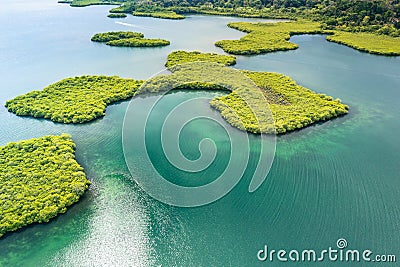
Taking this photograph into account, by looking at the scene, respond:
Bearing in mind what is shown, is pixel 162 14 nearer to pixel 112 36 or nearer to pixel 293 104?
pixel 112 36

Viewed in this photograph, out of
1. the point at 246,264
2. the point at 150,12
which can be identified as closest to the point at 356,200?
the point at 246,264

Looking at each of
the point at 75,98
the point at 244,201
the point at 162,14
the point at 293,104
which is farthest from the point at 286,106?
the point at 162,14

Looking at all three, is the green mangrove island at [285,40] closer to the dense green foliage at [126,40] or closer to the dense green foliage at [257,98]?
the dense green foliage at [126,40]

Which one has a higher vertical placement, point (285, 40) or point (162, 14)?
point (285, 40)

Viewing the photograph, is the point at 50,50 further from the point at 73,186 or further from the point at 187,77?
the point at 73,186

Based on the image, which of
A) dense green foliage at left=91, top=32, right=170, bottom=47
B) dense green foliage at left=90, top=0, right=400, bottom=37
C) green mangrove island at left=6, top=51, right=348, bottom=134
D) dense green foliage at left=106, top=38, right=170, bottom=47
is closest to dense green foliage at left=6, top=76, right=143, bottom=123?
green mangrove island at left=6, top=51, right=348, bottom=134

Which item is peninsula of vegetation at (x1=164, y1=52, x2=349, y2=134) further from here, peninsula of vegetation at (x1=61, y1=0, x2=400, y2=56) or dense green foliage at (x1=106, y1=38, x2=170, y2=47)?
dense green foliage at (x1=106, y1=38, x2=170, y2=47)
